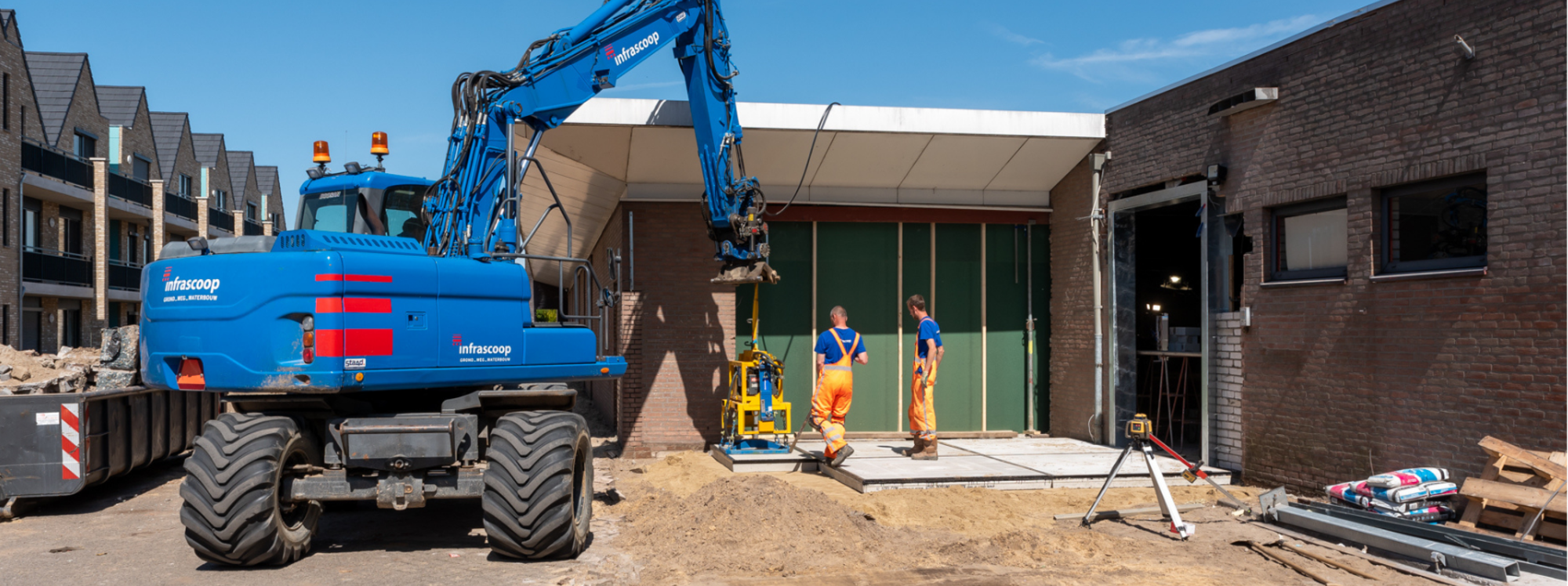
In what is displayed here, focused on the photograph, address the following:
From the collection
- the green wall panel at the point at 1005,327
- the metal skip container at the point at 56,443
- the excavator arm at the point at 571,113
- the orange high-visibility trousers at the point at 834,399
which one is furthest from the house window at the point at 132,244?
the orange high-visibility trousers at the point at 834,399

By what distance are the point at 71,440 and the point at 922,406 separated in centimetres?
811

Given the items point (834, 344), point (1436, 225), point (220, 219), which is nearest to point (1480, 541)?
point (1436, 225)

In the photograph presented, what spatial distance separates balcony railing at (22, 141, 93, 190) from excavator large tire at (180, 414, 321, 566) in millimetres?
25152

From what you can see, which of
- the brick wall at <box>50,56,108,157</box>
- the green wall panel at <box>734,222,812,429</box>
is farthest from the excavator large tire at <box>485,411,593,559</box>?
the brick wall at <box>50,56,108,157</box>

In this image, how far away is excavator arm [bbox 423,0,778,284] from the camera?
8.09 m

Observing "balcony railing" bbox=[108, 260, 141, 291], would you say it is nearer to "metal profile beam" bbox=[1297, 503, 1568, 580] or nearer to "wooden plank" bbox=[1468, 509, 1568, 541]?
"metal profile beam" bbox=[1297, 503, 1568, 580]

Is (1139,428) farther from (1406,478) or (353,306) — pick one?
(353,306)

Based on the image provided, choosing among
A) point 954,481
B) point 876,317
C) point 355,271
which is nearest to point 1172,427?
point 876,317

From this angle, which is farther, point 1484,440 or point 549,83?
point 549,83

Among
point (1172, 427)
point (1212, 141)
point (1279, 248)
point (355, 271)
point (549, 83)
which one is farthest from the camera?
point (1172, 427)

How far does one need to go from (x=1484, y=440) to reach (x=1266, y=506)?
1.63 m

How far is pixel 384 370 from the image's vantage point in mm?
6590

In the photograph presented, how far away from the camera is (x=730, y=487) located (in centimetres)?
837

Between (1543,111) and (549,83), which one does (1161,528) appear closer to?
(1543,111)
